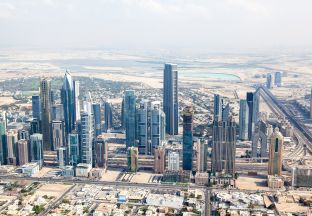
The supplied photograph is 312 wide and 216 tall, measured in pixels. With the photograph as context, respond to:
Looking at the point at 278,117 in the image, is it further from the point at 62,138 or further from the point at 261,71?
the point at 261,71

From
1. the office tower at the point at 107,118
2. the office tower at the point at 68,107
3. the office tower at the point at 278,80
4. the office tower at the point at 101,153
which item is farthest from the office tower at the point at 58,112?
the office tower at the point at 278,80

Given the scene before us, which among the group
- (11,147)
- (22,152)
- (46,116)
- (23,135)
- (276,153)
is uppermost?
(46,116)

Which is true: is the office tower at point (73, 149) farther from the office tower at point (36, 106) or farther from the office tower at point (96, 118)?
the office tower at point (36, 106)

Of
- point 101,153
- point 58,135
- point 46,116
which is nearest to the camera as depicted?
point 101,153

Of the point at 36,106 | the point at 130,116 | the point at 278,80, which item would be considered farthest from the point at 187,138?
the point at 278,80

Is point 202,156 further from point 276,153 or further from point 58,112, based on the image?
point 58,112

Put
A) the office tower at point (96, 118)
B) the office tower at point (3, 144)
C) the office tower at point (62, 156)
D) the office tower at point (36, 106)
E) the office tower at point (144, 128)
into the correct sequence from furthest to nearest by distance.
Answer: the office tower at point (96, 118), the office tower at point (36, 106), the office tower at point (144, 128), the office tower at point (3, 144), the office tower at point (62, 156)

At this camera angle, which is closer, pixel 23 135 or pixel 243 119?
pixel 23 135
